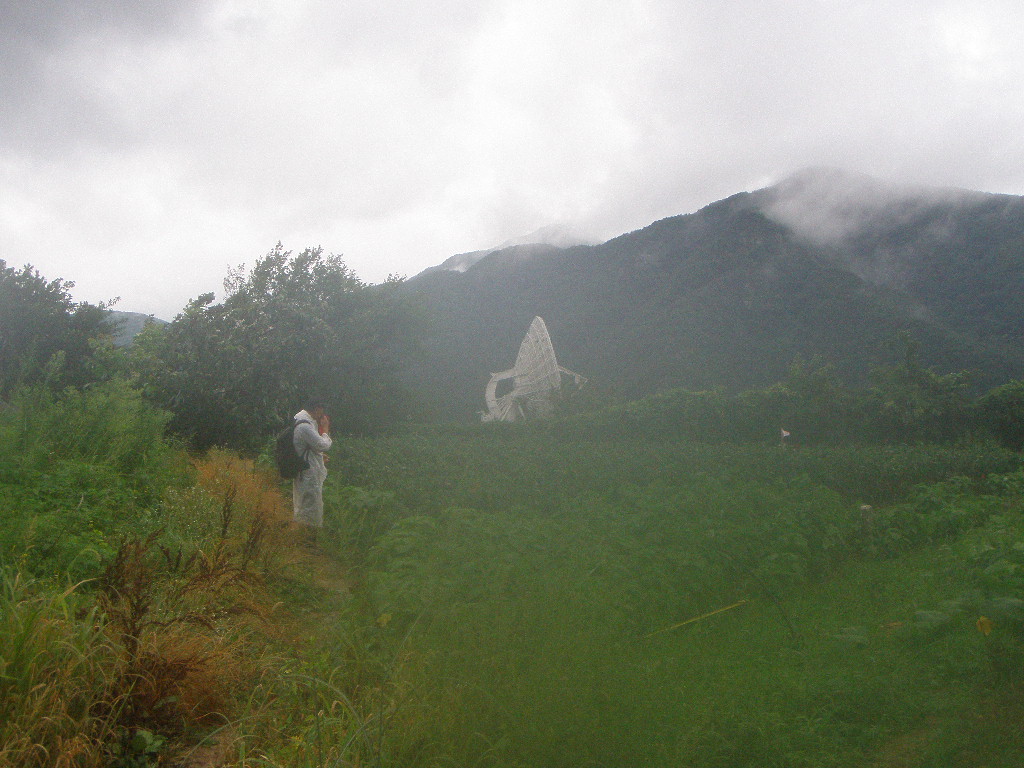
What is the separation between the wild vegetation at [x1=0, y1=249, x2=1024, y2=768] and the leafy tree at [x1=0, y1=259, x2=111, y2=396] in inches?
1031

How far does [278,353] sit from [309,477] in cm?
1620

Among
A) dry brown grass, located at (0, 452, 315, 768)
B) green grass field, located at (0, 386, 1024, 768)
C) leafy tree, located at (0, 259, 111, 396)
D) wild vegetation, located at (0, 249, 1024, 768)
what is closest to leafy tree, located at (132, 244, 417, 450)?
leafy tree, located at (0, 259, 111, 396)

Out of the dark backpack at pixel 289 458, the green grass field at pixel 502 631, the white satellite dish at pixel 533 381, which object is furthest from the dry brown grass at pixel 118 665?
the white satellite dish at pixel 533 381

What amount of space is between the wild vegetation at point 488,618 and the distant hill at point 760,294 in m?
34.6

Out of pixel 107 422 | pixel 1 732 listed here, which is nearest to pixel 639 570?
pixel 1 732

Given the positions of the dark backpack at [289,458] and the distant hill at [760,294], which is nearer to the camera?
the dark backpack at [289,458]

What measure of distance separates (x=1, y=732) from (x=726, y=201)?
77.1m

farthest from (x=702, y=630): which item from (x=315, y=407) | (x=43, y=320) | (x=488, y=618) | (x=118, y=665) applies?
(x=43, y=320)

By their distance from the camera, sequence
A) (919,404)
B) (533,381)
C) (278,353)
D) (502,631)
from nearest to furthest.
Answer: (502,631) → (919,404) → (278,353) → (533,381)

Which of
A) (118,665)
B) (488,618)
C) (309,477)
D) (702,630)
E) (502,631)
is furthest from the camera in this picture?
(309,477)

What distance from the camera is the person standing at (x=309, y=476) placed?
292 inches

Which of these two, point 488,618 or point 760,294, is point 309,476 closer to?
point 488,618

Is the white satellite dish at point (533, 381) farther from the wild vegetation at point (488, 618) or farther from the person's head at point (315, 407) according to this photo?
the person's head at point (315, 407)

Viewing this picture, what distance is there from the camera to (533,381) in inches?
1107
